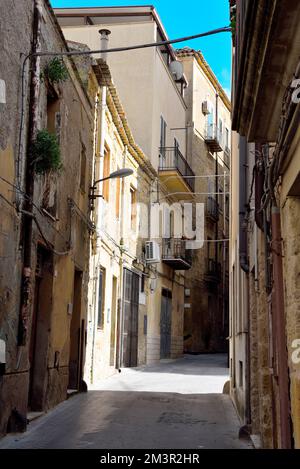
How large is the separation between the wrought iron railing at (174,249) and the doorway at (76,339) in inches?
445

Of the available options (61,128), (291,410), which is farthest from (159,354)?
(291,410)

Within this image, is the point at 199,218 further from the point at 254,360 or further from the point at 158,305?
the point at 254,360

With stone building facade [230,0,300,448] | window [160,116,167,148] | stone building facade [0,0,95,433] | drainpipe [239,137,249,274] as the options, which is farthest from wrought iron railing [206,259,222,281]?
stone building facade [230,0,300,448]

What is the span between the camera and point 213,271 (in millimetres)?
34938

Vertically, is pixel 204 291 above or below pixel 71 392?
above

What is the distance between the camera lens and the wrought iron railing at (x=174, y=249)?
24.7m

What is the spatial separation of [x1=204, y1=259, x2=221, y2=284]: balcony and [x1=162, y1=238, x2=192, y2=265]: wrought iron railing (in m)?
7.85

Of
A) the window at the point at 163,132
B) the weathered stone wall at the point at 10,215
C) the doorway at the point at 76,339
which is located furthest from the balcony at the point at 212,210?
the weathered stone wall at the point at 10,215

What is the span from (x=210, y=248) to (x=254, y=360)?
26884mm

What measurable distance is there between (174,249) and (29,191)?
17203 mm

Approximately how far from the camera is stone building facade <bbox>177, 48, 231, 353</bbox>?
3198cm

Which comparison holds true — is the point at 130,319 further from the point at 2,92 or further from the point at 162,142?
the point at 2,92

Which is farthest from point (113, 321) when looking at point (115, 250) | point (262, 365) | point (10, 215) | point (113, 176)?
point (262, 365)

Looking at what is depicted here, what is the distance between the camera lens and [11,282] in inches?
307
